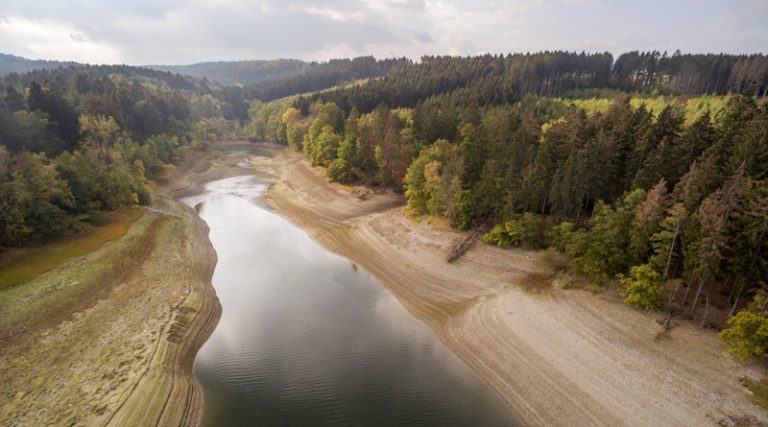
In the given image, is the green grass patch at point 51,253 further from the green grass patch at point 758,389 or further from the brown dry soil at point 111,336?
the green grass patch at point 758,389

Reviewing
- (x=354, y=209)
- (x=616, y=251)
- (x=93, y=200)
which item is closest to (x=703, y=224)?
(x=616, y=251)

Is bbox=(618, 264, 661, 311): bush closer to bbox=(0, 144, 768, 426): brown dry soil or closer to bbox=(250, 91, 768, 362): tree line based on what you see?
bbox=(250, 91, 768, 362): tree line

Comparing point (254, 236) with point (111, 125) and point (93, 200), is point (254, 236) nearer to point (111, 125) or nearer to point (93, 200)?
point (93, 200)

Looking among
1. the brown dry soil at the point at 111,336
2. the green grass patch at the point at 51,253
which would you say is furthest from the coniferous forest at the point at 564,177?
the brown dry soil at the point at 111,336

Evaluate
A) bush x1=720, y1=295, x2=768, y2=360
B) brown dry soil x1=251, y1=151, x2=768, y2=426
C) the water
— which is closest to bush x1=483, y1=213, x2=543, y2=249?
brown dry soil x1=251, y1=151, x2=768, y2=426

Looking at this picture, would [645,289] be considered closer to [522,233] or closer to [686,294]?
[686,294]

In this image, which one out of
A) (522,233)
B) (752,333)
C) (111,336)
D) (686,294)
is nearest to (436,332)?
(522,233)
